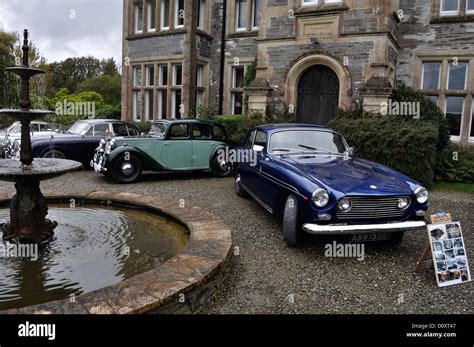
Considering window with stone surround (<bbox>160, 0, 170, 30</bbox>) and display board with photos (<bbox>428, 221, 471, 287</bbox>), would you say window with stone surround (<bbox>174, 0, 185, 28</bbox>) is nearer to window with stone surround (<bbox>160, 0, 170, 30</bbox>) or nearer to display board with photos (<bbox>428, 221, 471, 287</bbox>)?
window with stone surround (<bbox>160, 0, 170, 30</bbox>)

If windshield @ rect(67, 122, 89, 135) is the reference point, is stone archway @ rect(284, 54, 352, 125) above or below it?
above

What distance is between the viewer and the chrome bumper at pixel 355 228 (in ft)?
15.1

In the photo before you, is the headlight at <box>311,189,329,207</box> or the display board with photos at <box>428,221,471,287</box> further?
the headlight at <box>311,189,329,207</box>

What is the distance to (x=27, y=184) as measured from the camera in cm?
468

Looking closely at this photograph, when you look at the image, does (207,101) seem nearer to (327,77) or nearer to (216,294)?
(327,77)

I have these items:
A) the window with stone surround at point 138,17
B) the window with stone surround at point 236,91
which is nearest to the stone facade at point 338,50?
Result: the window with stone surround at point 236,91

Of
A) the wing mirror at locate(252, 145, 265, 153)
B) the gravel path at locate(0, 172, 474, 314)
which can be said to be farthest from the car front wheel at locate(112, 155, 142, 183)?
the wing mirror at locate(252, 145, 265, 153)

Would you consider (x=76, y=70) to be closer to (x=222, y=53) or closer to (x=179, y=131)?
(x=222, y=53)

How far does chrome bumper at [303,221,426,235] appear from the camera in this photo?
15.1ft

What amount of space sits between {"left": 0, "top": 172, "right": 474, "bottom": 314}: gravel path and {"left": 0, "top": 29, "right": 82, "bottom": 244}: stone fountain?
235cm

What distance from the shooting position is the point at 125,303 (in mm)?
3037

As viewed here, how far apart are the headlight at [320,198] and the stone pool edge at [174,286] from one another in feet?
3.69
